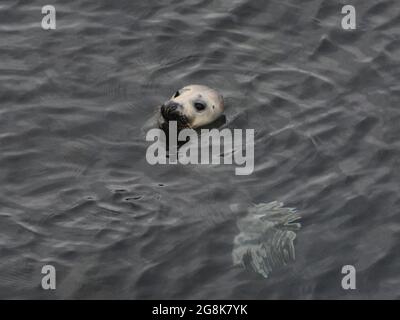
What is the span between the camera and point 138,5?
1602 cm

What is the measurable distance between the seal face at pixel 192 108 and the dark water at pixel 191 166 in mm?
248

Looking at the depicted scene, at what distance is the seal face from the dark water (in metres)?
0.25

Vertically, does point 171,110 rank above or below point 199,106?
below

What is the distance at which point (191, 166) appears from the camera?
1296 cm

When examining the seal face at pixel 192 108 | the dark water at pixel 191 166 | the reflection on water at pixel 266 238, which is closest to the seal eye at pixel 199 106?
the seal face at pixel 192 108

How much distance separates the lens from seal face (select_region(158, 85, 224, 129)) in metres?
13.6

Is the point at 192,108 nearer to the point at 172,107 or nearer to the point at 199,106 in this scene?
the point at 199,106

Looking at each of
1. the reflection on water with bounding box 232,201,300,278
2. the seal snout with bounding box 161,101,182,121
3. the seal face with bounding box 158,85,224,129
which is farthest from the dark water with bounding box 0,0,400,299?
the seal snout with bounding box 161,101,182,121

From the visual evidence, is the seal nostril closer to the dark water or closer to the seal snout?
the seal snout

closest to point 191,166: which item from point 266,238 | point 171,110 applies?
point 171,110

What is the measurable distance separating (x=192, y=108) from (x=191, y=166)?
3.80 feet

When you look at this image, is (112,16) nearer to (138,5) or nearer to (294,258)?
(138,5)

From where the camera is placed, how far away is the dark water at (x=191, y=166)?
37.0 ft
